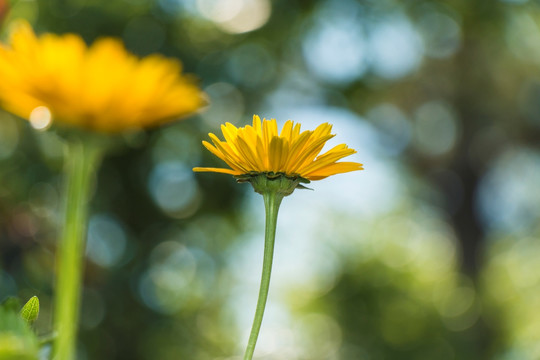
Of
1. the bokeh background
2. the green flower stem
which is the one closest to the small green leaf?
the green flower stem

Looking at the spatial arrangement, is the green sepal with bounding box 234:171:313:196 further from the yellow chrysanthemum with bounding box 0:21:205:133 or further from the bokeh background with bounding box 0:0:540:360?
the bokeh background with bounding box 0:0:540:360

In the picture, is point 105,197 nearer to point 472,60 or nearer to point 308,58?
point 308,58

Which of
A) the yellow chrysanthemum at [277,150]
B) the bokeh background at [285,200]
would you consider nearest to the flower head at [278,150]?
the yellow chrysanthemum at [277,150]

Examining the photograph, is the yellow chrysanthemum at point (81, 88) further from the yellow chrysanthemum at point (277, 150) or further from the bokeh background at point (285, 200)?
the bokeh background at point (285, 200)

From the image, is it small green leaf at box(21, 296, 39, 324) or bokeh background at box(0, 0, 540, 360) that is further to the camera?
bokeh background at box(0, 0, 540, 360)

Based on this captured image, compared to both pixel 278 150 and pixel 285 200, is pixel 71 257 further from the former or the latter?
pixel 285 200

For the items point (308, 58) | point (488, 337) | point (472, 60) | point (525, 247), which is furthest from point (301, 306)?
point (525, 247)
